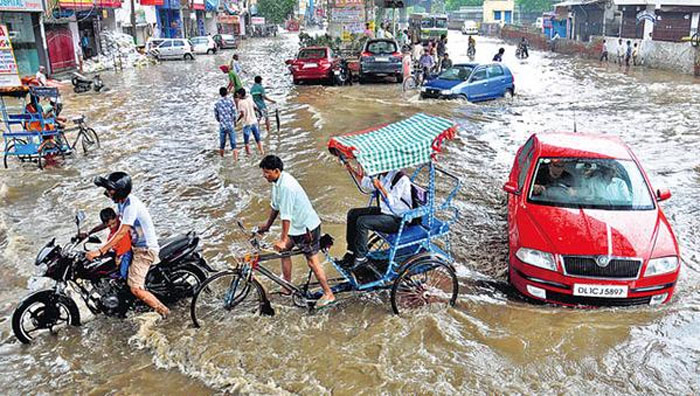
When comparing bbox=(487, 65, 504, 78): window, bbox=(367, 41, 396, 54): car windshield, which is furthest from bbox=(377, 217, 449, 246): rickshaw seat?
bbox=(367, 41, 396, 54): car windshield

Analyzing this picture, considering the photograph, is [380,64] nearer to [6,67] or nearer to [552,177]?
[6,67]

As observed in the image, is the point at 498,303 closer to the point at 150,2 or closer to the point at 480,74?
the point at 480,74

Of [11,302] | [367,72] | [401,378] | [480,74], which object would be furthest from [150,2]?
[401,378]

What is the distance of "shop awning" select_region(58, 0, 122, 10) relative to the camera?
31.0 m

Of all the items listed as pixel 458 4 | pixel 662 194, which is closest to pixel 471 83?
pixel 662 194

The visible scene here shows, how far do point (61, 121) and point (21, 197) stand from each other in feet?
9.94

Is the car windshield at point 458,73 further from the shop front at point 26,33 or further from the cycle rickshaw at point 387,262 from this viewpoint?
the shop front at point 26,33

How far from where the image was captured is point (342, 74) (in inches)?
992

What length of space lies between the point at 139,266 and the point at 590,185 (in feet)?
17.5

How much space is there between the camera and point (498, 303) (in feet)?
21.3

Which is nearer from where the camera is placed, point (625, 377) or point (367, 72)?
point (625, 377)

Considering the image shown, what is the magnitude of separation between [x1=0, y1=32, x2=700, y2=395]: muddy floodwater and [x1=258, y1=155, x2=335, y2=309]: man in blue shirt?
678 mm

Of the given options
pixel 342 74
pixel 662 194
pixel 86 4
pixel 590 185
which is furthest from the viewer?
pixel 86 4

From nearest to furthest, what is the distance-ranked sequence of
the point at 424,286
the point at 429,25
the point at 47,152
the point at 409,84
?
the point at 424,286 < the point at 47,152 < the point at 409,84 < the point at 429,25
